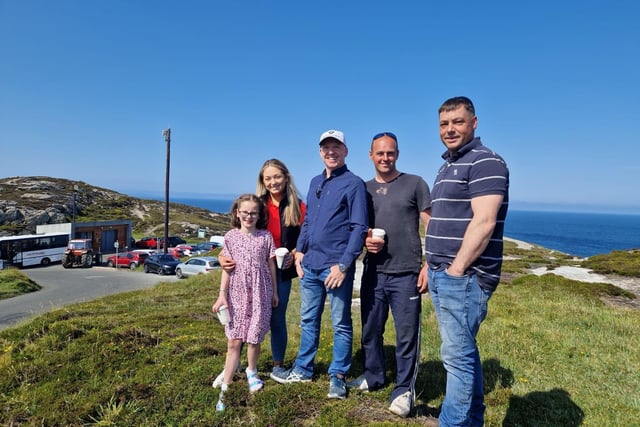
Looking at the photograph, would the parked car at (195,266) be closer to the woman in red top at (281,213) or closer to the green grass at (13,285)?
the green grass at (13,285)

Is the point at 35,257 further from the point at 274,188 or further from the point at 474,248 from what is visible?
the point at 474,248

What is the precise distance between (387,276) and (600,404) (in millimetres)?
2623

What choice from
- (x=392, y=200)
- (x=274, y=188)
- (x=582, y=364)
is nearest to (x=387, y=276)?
(x=392, y=200)

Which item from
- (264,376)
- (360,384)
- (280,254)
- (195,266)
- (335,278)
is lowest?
(195,266)

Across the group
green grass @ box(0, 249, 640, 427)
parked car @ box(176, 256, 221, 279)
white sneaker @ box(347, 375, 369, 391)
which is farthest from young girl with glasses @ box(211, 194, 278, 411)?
parked car @ box(176, 256, 221, 279)

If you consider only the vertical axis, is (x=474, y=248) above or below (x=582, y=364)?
above

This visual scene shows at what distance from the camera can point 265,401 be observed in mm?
3574

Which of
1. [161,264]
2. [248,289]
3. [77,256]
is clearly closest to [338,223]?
[248,289]

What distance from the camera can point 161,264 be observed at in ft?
93.5

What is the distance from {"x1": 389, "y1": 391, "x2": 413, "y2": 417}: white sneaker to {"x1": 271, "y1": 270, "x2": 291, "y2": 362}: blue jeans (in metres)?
1.33

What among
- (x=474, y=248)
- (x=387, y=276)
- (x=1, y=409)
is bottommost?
(x=1, y=409)

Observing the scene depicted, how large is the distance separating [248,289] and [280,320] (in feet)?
1.87

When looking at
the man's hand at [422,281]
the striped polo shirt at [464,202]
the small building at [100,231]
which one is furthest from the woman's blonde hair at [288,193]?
the small building at [100,231]

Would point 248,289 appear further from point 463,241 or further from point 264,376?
point 463,241
